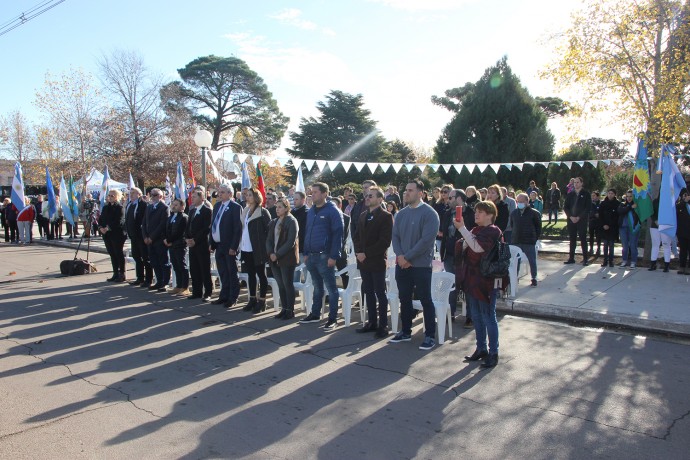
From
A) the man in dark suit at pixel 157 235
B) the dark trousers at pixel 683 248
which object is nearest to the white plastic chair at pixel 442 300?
the man in dark suit at pixel 157 235

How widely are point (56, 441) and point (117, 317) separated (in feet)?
14.0

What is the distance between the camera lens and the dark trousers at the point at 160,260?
32.2 ft

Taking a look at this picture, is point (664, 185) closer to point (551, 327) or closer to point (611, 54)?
point (611, 54)

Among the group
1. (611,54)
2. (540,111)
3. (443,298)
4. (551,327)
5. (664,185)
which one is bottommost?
(551,327)

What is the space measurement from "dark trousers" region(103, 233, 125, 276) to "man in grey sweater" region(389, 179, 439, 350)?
721 cm

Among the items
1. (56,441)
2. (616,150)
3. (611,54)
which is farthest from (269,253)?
(616,150)

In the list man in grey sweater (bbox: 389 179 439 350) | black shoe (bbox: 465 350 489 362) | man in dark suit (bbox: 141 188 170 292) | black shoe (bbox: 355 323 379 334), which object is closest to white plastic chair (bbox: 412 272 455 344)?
man in grey sweater (bbox: 389 179 439 350)

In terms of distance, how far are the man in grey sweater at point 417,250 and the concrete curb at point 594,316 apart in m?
2.61

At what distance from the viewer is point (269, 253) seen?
7676 mm

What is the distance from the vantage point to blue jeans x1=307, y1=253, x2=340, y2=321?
7.19 meters

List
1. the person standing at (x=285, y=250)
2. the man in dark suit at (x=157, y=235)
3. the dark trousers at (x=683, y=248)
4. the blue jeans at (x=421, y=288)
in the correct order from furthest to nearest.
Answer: the dark trousers at (x=683, y=248), the man in dark suit at (x=157, y=235), the person standing at (x=285, y=250), the blue jeans at (x=421, y=288)

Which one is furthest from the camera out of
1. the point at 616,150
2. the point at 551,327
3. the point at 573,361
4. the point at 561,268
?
the point at 616,150

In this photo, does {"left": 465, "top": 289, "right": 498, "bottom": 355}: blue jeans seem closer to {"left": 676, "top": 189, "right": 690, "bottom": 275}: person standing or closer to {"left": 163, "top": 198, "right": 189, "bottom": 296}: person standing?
{"left": 163, "top": 198, "right": 189, "bottom": 296}: person standing

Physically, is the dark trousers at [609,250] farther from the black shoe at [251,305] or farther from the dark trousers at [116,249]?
the dark trousers at [116,249]
